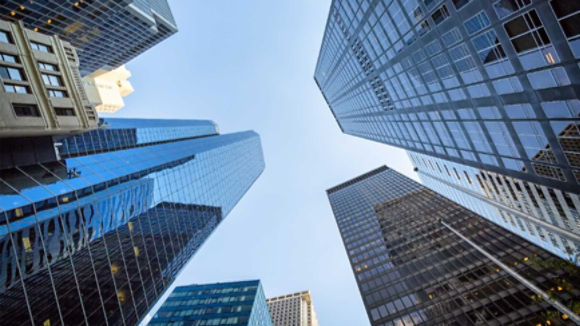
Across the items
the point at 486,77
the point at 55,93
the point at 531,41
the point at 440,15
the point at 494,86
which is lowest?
the point at 494,86

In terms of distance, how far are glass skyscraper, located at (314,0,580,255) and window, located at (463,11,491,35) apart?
95 mm

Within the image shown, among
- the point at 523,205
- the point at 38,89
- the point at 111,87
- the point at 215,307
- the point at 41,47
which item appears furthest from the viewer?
the point at 111,87

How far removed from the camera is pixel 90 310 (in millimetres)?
22078

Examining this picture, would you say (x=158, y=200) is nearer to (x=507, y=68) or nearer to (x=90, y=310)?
(x=90, y=310)

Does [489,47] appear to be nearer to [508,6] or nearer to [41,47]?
[508,6]

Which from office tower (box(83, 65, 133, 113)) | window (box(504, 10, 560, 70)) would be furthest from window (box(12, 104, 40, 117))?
office tower (box(83, 65, 133, 113))

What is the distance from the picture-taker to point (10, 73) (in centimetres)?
1938

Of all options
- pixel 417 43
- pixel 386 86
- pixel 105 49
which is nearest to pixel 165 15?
pixel 105 49

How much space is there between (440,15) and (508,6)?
29.4 feet

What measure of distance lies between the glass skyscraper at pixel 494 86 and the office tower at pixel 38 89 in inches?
1331

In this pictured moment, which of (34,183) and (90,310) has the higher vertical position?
(34,183)

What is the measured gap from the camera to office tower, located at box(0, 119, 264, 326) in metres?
17.1

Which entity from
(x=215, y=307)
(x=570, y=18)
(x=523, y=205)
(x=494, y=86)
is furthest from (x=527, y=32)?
(x=215, y=307)

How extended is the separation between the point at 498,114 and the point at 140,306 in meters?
40.5
